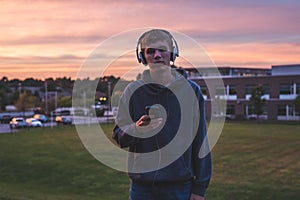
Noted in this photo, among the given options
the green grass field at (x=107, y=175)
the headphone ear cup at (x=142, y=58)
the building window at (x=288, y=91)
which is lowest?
the green grass field at (x=107, y=175)

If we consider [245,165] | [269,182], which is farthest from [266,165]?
[269,182]

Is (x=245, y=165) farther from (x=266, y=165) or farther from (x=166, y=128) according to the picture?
(x=166, y=128)

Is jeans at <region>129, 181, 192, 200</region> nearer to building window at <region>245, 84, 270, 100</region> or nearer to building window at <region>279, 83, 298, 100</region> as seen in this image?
building window at <region>245, 84, 270, 100</region>

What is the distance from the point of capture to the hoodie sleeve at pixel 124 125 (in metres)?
3.22

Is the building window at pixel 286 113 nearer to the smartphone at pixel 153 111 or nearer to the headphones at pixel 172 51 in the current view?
the headphones at pixel 172 51

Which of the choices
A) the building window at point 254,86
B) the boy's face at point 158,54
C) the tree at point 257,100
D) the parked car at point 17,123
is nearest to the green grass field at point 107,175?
the boy's face at point 158,54

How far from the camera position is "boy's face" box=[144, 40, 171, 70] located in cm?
328

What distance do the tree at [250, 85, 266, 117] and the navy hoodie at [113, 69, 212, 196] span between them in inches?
2680

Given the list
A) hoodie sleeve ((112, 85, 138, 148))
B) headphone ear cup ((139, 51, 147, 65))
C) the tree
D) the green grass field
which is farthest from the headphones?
the tree

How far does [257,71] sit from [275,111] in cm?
1331

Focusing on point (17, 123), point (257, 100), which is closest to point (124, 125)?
point (17, 123)

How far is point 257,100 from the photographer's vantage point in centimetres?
6969

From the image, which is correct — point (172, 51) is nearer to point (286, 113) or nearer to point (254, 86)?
point (286, 113)

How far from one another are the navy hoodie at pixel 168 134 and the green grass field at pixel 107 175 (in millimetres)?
6750
